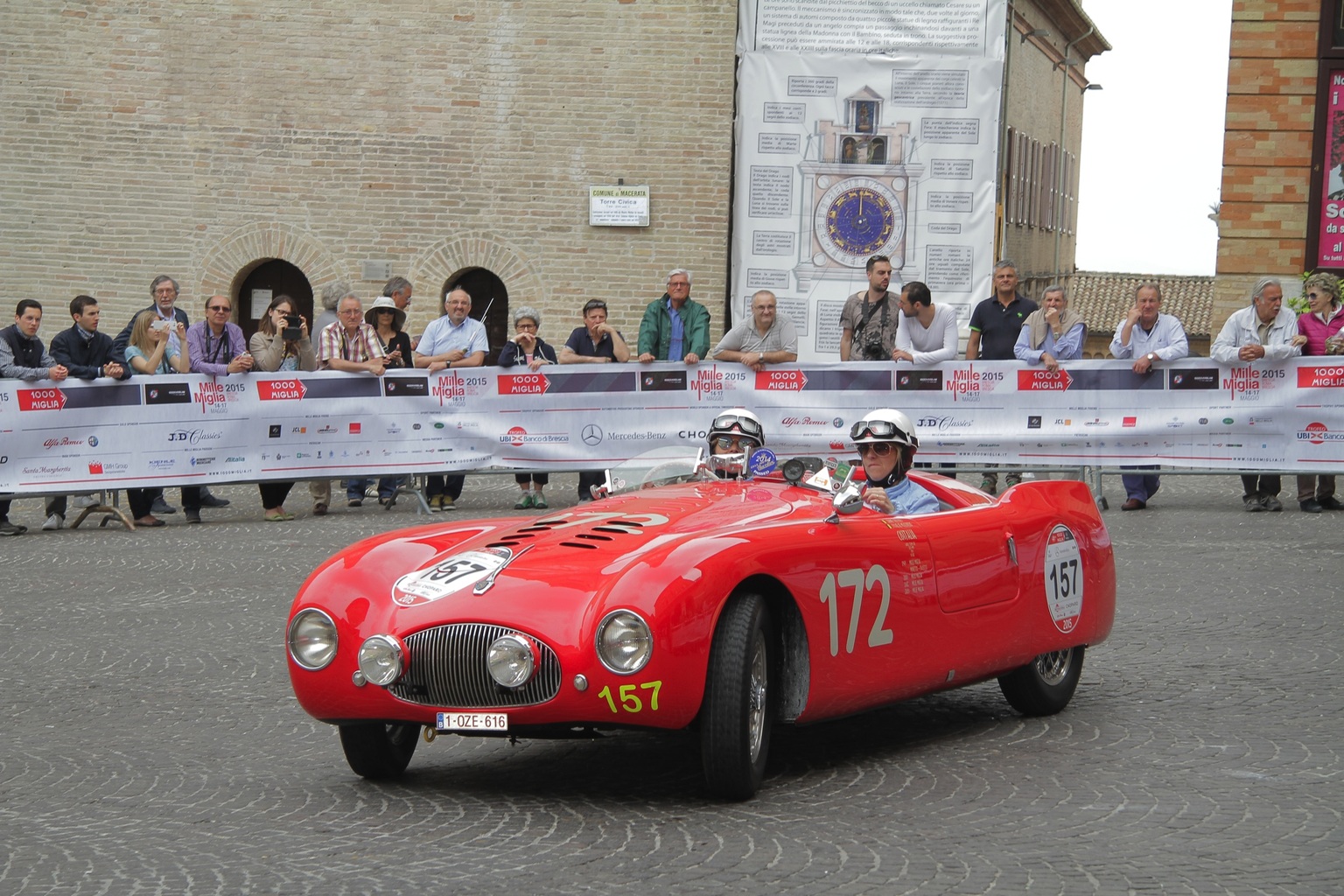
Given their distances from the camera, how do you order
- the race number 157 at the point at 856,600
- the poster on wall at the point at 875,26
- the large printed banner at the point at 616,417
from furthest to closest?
the poster on wall at the point at 875,26 < the large printed banner at the point at 616,417 < the race number 157 at the point at 856,600

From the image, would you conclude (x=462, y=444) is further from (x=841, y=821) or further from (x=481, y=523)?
(x=841, y=821)

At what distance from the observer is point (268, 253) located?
2702 cm

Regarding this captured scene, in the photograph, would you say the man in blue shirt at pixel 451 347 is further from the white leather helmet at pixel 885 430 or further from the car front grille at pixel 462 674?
the car front grille at pixel 462 674

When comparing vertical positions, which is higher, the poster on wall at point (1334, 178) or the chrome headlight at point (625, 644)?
the poster on wall at point (1334, 178)

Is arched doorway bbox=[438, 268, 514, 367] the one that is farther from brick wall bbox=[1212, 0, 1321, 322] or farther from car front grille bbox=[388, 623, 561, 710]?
car front grille bbox=[388, 623, 561, 710]

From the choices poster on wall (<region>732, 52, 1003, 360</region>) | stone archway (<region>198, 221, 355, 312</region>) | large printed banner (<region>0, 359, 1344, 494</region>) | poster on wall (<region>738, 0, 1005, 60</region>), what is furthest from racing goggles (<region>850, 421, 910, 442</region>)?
stone archway (<region>198, 221, 355, 312</region>)

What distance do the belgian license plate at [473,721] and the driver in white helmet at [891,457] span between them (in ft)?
7.95

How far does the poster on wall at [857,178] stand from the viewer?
2567 cm

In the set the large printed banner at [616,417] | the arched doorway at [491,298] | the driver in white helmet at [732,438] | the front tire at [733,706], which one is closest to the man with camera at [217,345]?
the large printed banner at [616,417]

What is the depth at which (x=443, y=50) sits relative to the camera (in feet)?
86.7

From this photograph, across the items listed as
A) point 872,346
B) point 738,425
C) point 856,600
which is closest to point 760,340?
point 872,346

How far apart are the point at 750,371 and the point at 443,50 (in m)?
11.7

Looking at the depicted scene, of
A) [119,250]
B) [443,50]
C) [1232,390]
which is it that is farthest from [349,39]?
[1232,390]

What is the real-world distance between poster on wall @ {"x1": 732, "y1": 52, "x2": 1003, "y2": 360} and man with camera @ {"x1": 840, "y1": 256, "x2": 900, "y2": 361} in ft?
29.3
